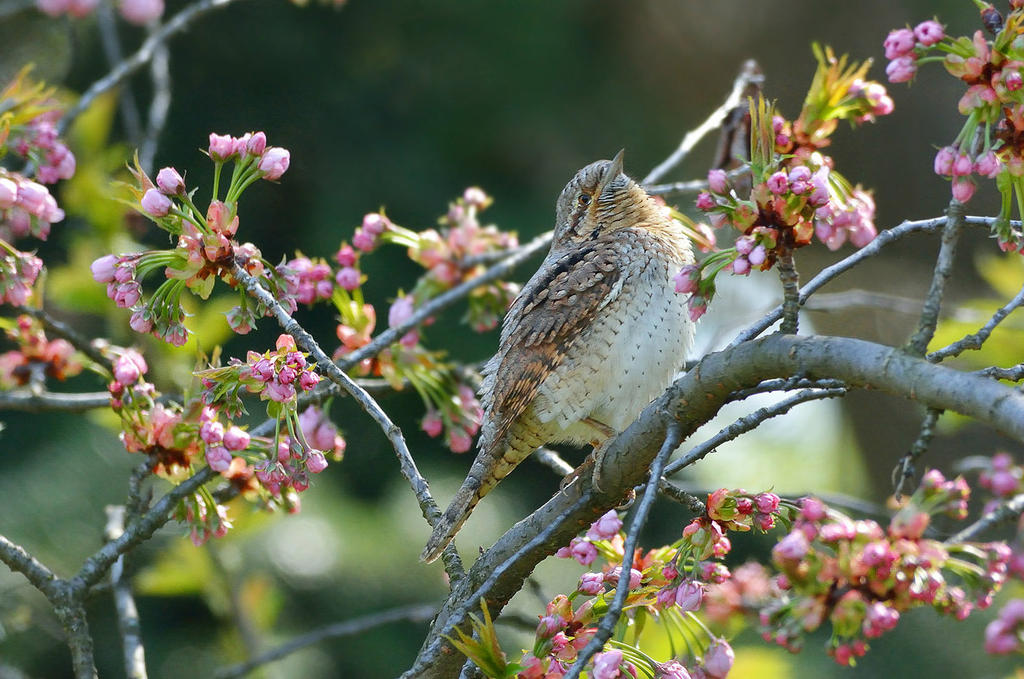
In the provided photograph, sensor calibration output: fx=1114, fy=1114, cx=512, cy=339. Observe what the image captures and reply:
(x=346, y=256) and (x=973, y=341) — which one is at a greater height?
(x=346, y=256)

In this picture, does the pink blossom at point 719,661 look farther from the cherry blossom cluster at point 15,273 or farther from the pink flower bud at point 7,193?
the pink flower bud at point 7,193

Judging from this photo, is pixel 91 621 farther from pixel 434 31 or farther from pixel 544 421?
pixel 434 31

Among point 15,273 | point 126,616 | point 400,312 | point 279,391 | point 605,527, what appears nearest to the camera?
point 279,391

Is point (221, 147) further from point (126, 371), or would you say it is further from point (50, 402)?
point (50, 402)

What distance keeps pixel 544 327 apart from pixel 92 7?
181cm

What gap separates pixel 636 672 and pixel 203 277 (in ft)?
Answer: 3.36

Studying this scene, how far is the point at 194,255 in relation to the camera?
198cm

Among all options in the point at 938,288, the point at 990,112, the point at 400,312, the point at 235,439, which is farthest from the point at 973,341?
the point at 400,312

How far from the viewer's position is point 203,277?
6.57 feet

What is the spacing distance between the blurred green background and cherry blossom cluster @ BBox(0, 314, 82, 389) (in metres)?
0.28

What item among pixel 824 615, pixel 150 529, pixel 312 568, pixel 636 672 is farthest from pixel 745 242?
pixel 312 568

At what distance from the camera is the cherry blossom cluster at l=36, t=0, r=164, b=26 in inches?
131

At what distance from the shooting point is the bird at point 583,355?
2691mm

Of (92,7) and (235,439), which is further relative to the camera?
(92,7)
